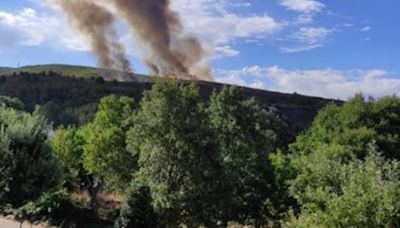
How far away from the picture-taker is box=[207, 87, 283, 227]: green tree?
44.0 m

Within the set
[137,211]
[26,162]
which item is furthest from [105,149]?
[26,162]

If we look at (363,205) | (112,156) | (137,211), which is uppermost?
(363,205)

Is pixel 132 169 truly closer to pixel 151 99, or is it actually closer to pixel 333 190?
pixel 151 99

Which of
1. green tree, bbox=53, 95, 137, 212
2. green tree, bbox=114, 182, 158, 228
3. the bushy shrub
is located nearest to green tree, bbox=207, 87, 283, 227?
green tree, bbox=114, 182, 158, 228

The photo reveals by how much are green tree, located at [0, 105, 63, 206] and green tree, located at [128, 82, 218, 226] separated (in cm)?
1420

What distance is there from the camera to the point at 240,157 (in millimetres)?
46250

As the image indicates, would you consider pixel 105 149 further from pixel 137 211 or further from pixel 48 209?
pixel 137 211

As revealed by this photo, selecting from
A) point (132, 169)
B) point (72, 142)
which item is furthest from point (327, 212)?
point (72, 142)

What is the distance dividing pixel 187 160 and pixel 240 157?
18.4 ft

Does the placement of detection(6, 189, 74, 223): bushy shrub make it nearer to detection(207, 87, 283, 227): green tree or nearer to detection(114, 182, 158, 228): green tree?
detection(114, 182, 158, 228): green tree

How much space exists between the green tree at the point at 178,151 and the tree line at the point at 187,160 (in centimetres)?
7

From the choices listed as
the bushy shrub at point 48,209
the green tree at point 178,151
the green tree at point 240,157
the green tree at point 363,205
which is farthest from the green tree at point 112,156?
the green tree at point 363,205

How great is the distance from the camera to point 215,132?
147 feet

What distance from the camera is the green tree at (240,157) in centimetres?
4397
